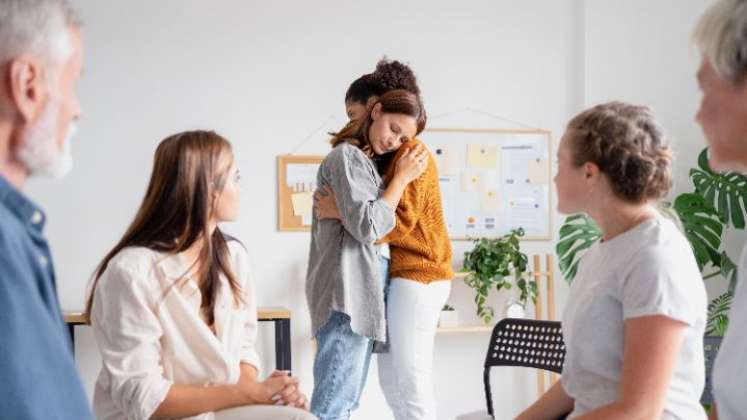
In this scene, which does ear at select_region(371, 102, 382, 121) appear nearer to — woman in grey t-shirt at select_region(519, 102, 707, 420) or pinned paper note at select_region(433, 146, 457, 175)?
woman in grey t-shirt at select_region(519, 102, 707, 420)

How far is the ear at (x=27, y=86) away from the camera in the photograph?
1036mm

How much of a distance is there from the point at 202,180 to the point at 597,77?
3.32m

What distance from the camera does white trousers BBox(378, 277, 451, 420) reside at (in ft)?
8.90

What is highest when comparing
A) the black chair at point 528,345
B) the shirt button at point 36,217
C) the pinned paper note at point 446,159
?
the pinned paper note at point 446,159

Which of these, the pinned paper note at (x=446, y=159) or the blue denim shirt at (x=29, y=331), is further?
the pinned paper note at (x=446, y=159)

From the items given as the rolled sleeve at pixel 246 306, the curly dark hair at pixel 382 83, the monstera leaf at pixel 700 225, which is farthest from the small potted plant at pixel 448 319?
the rolled sleeve at pixel 246 306

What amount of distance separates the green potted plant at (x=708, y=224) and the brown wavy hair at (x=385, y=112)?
1.87 m

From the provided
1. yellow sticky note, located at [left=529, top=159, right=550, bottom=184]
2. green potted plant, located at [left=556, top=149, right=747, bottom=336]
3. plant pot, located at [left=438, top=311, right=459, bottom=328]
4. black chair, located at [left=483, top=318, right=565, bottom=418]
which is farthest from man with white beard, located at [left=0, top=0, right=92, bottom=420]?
yellow sticky note, located at [left=529, top=159, right=550, bottom=184]

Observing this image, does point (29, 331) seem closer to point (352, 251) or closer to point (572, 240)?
point (352, 251)

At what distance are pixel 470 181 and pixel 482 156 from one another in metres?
0.15

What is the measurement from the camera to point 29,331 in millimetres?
969

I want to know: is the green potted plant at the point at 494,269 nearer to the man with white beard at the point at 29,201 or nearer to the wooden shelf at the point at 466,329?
the wooden shelf at the point at 466,329

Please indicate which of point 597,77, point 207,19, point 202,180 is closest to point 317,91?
point 207,19

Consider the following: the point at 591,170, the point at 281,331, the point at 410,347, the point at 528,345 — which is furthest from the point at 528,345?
the point at 281,331
